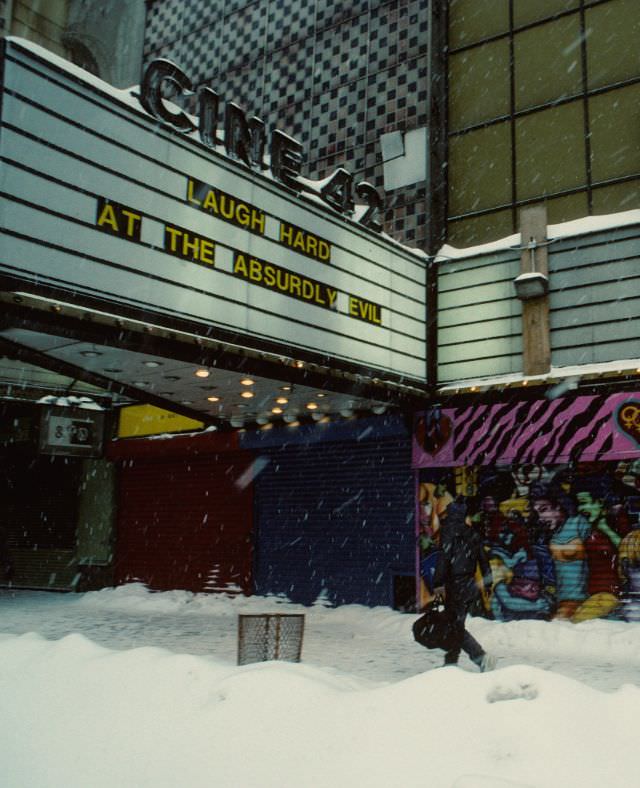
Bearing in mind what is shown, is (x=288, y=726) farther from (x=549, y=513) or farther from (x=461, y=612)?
(x=549, y=513)

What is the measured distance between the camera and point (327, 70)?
17172 millimetres

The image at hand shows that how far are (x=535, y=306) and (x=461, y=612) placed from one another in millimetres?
6818

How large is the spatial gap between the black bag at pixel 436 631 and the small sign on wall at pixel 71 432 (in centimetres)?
1166

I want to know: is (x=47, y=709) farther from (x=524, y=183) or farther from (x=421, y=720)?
(x=524, y=183)

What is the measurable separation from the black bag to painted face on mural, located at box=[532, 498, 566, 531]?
5273 millimetres

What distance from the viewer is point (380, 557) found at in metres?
14.9

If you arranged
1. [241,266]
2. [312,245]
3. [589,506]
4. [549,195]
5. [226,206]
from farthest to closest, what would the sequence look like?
[549,195] → [589,506] → [312,245] → [241,266] → [226,206]

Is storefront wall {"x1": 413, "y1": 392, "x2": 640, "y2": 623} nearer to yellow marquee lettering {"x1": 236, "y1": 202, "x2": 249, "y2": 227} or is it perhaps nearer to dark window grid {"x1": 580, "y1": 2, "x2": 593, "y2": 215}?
dark window grid {"x1": 580, "y1": 2, "x2": 593, "y2": 215}

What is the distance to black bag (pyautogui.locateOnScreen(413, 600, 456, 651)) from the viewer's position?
8406 millimetres

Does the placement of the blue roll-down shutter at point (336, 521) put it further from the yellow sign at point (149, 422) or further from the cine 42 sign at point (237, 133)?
the cine 42 sign at point (237, 133)

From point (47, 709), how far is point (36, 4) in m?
24.2

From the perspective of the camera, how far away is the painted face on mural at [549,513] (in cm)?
1306

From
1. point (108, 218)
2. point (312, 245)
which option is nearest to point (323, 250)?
point (312, 245)

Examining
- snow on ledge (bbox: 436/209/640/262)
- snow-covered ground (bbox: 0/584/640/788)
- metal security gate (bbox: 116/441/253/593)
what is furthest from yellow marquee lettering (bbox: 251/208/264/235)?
metal security gate (bbox: 116/441/253/593)
